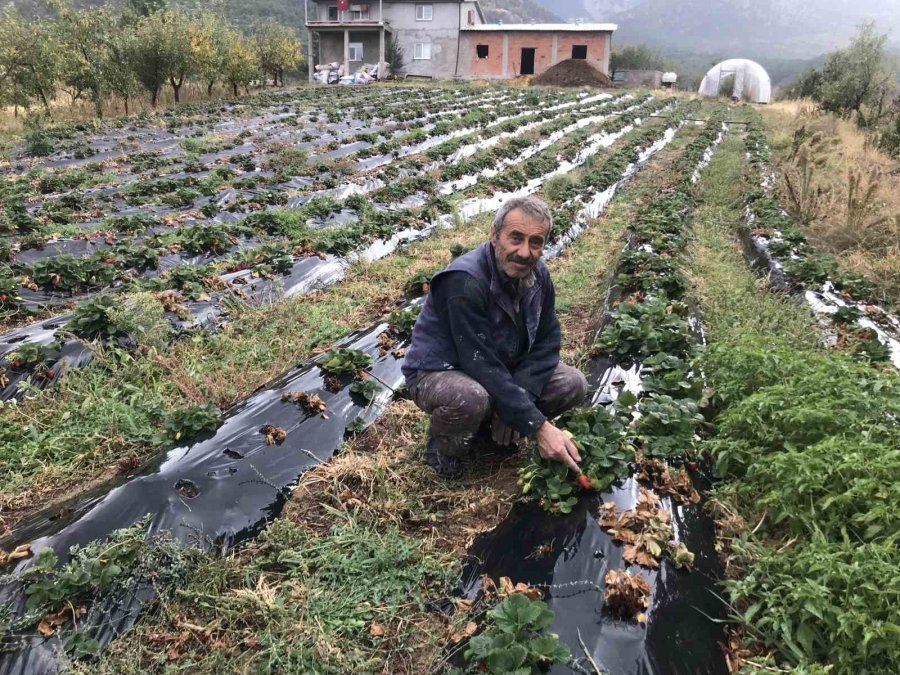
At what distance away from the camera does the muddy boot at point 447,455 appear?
10.9 ft

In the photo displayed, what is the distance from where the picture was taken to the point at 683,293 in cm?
570

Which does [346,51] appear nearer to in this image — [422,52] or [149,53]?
[422,52]

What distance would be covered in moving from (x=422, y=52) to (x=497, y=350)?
40595mm

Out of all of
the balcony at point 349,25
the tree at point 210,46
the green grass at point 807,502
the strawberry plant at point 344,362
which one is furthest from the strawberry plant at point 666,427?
the balcony at point 349,25

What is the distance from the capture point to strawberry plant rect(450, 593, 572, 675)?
2.07m

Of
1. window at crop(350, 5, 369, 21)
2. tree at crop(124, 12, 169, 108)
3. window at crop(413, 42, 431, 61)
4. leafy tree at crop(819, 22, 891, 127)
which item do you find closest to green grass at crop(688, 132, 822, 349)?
leafy tree at crop(819, 22, 891, 127)

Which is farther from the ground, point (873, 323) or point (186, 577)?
point (873, 323)

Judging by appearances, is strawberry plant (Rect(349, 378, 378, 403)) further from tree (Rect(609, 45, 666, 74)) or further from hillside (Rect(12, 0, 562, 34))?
tree (Rect(609, 45, 666, 74))

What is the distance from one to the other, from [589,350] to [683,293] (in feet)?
5.50

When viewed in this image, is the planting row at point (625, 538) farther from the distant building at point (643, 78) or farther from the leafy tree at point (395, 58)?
the distant building at point (643, 78)

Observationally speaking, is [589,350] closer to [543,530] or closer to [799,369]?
[799,369]

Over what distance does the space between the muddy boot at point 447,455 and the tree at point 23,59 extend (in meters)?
20.0

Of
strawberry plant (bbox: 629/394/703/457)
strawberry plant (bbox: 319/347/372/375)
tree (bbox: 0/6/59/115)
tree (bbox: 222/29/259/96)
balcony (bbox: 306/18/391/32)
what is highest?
balcony (bbox: 306/18/391/32)

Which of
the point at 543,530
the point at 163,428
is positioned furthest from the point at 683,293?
the point at 163,428
